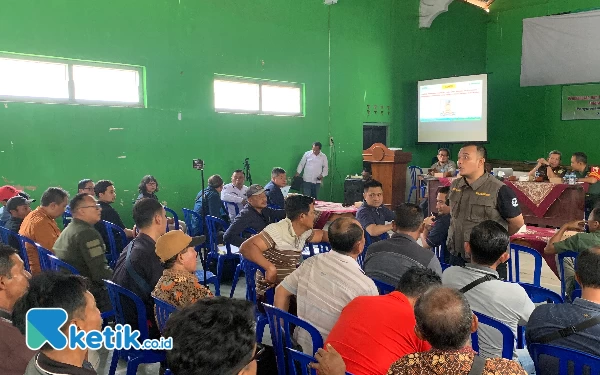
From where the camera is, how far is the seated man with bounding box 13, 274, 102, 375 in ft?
4.16

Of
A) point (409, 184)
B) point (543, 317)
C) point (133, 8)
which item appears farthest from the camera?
point (409, 184)

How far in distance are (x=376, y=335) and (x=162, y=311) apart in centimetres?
102

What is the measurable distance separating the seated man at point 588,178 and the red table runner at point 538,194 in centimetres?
34

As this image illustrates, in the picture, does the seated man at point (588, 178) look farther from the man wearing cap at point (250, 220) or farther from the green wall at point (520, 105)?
the man wearing cap at point (250, 220)

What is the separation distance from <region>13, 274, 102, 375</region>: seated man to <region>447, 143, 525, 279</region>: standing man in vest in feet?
7.30

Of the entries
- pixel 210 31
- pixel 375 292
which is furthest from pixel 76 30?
pixel 375 292

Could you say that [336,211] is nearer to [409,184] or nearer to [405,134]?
[409,184]

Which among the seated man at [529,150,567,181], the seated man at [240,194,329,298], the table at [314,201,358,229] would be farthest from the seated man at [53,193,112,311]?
the seated man at [529,150,567,181]

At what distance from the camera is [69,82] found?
5609 millimetres

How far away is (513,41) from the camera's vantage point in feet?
36.5

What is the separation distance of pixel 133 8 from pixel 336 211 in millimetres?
3803

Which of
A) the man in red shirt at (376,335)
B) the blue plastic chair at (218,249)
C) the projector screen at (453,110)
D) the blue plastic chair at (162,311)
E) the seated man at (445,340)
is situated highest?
the projector screen at (453,110)

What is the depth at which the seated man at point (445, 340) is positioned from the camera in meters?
1.19

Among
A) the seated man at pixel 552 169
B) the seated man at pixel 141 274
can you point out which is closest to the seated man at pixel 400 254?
the seated man at pixel 141 274
